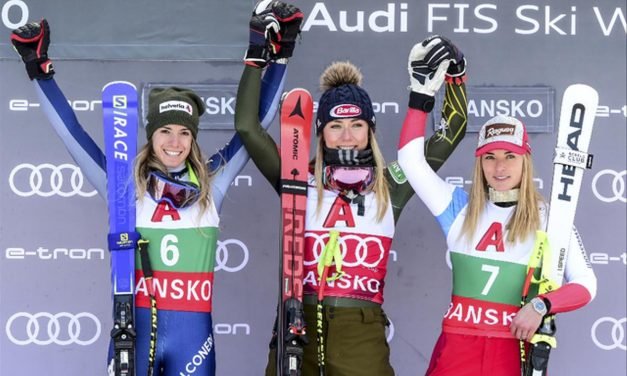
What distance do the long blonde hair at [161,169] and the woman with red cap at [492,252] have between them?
2.75 ft

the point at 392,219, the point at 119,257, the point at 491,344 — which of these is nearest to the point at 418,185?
the point at 392,219

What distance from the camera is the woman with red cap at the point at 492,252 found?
3.45 m

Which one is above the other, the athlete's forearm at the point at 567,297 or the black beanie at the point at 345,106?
the black beanie at the point at 345,106

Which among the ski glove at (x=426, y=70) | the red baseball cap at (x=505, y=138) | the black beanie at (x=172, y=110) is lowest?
the red baseball cap at (x=505, y=138)

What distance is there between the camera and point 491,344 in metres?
3.46

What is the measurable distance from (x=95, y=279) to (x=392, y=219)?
1.90 m

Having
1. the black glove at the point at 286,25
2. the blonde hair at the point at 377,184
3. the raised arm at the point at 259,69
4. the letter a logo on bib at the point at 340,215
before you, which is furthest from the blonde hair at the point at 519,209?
the black glove at the point at 286,25

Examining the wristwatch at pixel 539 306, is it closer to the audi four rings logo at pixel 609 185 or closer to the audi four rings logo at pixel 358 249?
the audi four rings logo at pixel 358 249

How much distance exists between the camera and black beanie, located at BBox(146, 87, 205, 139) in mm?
3705

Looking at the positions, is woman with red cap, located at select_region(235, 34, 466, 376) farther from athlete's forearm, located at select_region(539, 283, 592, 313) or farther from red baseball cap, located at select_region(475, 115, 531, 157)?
athlete's forearm, located at select_region(539, 283, 592, 313)

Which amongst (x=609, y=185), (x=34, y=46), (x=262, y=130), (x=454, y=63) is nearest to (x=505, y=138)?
(x=454, y=63)

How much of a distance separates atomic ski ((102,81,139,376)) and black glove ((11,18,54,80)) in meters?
0.29

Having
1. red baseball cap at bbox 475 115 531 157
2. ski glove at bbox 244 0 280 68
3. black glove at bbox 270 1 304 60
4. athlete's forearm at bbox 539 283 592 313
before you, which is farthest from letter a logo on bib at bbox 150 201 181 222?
athlete's forearm at bbox 539 283 592 313

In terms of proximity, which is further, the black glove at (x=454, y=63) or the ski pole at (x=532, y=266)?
the black glove at (x=454, y=63)
